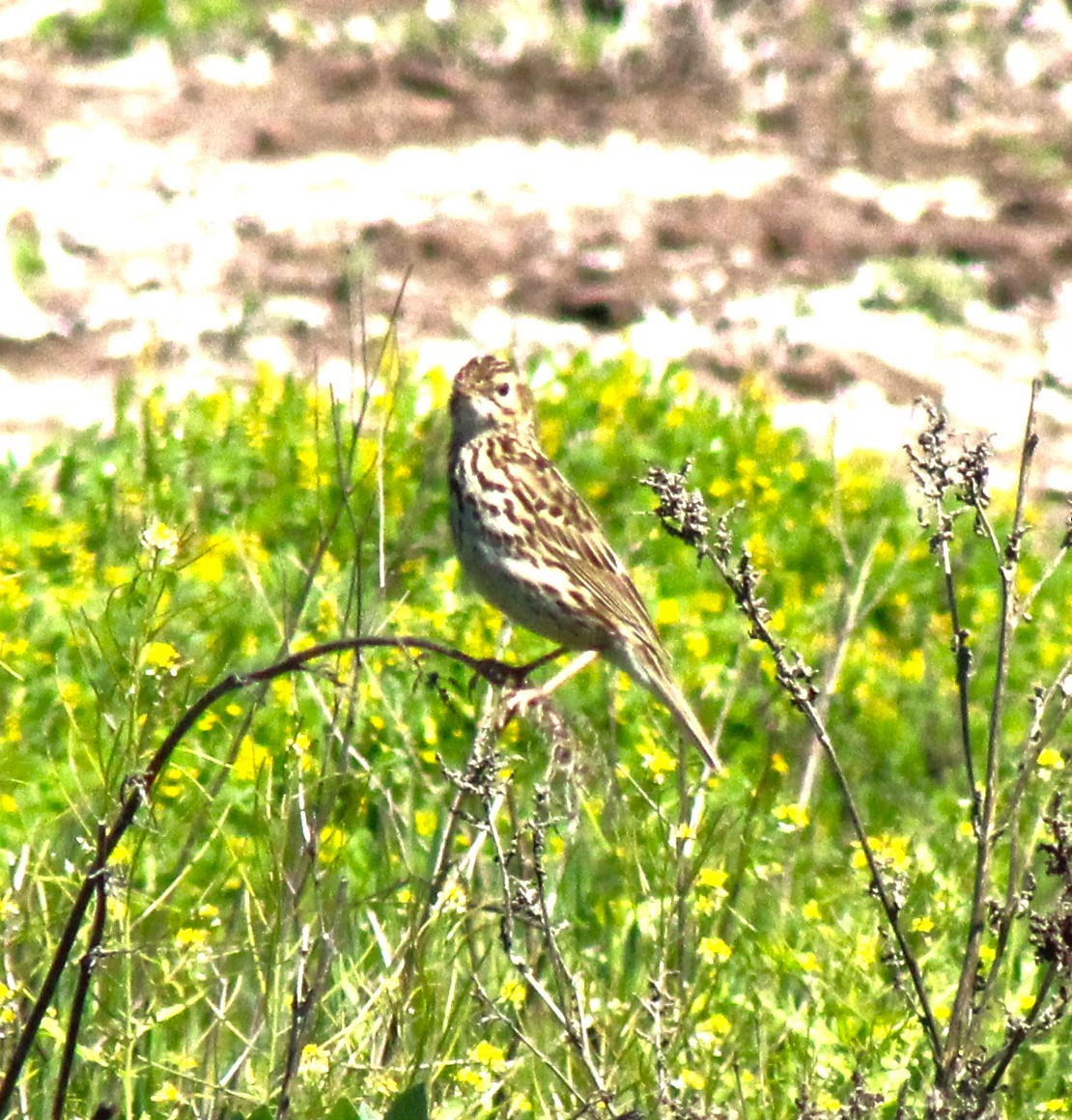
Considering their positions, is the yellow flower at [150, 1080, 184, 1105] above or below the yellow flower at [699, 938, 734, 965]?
below

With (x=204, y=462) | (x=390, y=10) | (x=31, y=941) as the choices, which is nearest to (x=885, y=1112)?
(x=31, y=941)

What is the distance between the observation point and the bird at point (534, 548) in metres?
5.70

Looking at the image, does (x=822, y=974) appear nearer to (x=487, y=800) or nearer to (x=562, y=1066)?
(x=562, y=1066)

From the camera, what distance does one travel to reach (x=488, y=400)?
6449 mm

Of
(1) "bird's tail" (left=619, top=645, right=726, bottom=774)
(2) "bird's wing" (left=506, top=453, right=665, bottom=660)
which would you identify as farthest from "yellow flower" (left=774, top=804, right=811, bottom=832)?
(2) "bird's wing" (left=506, top=453, right=665, bottom=660)

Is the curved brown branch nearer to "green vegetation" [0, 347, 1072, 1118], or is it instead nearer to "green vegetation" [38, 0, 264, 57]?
"green vegetation" [0, 347, 1072, 1118]

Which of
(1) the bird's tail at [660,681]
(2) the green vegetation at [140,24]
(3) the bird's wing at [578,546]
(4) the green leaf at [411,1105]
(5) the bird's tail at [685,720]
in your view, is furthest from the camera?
(2) the green vegetation at [140,24]

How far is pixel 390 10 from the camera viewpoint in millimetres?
15094

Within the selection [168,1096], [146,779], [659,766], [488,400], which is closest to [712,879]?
[659,766]

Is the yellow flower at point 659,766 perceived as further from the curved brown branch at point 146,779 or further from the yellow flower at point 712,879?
the curved brown branch at point 146,779

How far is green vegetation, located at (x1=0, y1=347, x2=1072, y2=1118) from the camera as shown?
428cm

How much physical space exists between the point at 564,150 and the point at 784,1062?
368 inches

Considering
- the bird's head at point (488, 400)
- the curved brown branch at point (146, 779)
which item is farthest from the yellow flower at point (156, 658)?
the bird's head at point (488, 400)

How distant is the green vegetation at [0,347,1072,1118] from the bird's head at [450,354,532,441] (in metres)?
0.10
